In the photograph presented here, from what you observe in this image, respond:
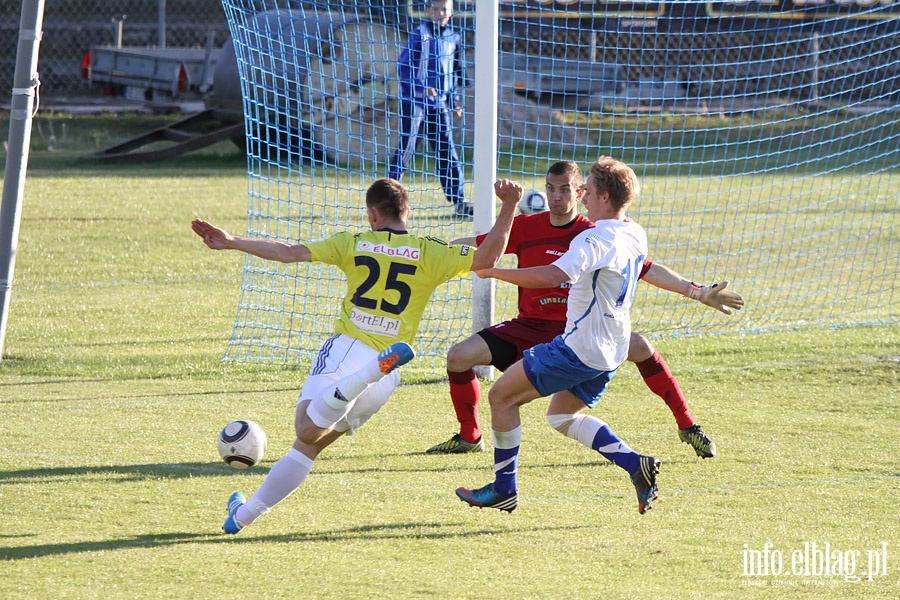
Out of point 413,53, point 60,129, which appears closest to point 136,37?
point 60,129

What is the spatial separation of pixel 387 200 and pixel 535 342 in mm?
1330

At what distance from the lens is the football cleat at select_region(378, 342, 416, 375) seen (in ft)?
14.1

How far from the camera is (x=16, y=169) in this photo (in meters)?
7.18

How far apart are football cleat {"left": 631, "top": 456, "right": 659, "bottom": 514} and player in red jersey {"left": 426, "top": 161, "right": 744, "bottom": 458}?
101 cm

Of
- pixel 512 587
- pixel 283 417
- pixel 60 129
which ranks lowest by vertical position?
pixel 60 129

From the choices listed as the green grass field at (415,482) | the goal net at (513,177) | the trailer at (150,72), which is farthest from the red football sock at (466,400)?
the trailer at (150,72)

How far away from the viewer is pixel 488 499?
4.75m

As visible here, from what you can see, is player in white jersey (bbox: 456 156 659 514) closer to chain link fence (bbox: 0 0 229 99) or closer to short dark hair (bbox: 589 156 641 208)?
short dark hair (bbox: 589 156 641 208)

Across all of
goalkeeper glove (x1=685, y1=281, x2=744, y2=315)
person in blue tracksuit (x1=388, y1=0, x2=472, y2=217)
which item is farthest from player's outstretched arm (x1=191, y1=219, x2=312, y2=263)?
person in blue tracksuit (x1=388, y1=0, x2=472, y2=217)

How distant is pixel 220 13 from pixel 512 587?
857 inches

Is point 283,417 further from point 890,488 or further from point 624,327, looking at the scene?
point 890,488

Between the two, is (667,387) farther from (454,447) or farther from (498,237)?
(498,237)

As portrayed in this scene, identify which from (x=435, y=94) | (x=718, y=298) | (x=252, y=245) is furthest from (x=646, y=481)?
(x=435, y=94)

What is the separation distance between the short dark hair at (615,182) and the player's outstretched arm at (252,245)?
1.28 metres
